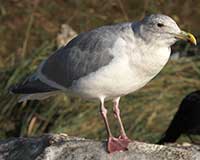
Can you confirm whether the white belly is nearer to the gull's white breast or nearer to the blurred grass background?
the gull's white breast

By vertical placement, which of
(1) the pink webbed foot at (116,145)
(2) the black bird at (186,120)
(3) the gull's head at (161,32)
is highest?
(3) the gull's head at (161,32)

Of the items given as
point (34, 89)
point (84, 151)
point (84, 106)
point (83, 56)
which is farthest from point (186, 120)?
point (84, 151)

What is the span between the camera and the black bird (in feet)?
24.2

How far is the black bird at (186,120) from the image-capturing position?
7.38m

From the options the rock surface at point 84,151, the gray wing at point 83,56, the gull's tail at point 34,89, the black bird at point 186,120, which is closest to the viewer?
the rock surface at point 84,151

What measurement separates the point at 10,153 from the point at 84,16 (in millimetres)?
5534

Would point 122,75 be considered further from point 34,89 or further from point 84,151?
point 34,89

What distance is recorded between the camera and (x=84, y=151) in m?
4.82

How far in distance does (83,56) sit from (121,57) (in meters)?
0.42

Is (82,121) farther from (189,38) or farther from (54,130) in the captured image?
(189,38)

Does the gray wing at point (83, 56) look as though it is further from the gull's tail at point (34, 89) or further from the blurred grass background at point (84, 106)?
the blurred grass background at point (84, 106)

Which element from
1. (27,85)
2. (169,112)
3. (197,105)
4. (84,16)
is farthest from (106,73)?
(84,16)

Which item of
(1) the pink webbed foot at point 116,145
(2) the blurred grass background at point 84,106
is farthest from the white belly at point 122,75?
(2) the blurred grass background at point 84,106

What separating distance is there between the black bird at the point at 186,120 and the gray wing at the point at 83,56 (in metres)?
2.14
